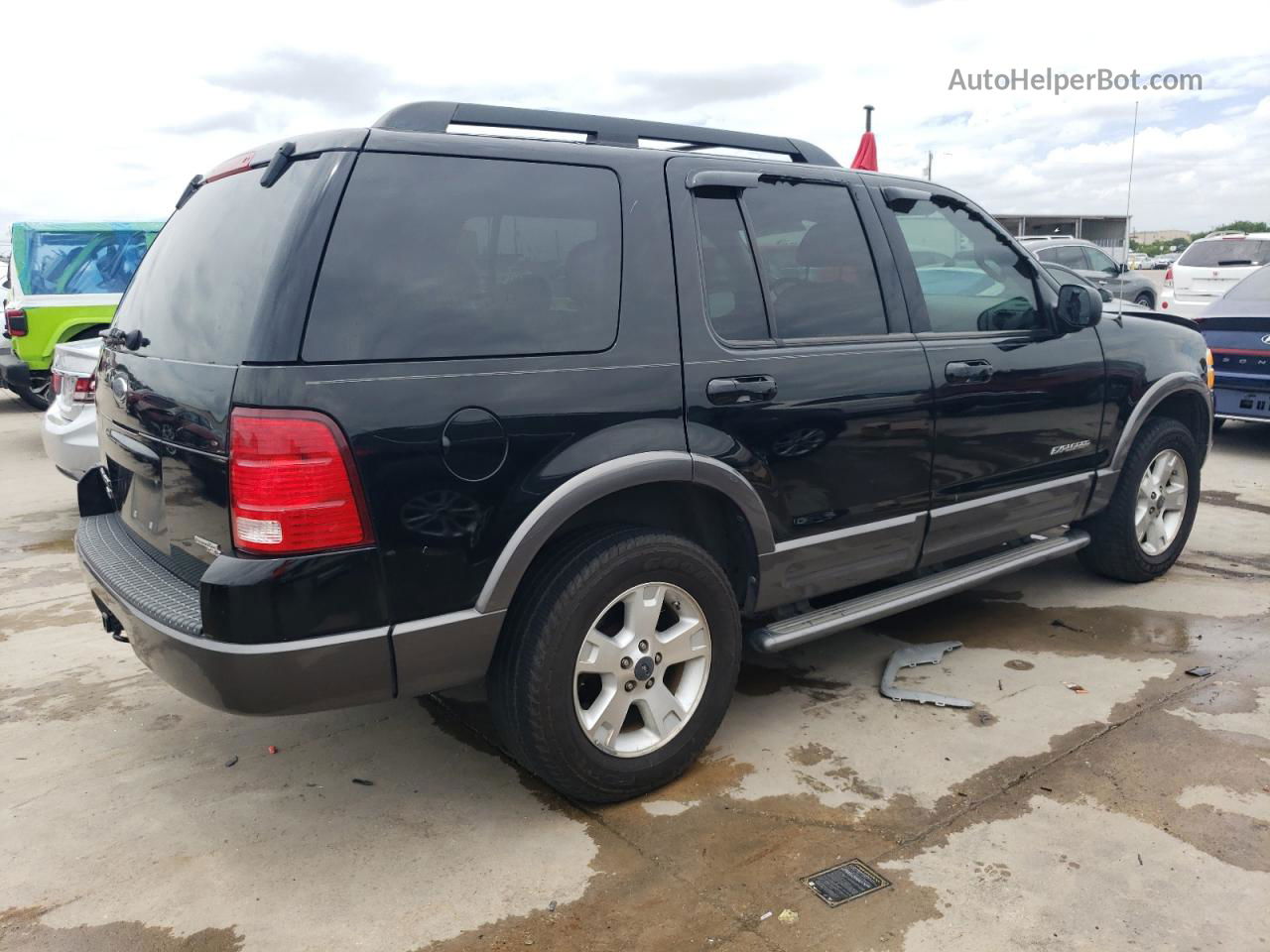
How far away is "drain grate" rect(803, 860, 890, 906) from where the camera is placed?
254 centimetres

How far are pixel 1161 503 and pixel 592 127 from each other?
3501mm

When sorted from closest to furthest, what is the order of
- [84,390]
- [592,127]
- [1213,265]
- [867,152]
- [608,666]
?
[608,666] → [592,127] → [84,390] → [867,152] → [1213,265]

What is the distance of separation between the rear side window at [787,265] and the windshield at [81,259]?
874 centimetres

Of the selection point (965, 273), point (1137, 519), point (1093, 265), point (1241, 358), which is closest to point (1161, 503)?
point (1137, 519)

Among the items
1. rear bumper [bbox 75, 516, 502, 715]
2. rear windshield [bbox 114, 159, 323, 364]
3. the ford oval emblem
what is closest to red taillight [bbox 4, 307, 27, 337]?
rear windshield [bbox 114, 159, 323, 364]

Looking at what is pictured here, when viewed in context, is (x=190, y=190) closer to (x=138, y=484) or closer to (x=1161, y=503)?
(x=138, y=484)

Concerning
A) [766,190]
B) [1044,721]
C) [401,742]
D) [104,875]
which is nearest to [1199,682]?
[1044,721]

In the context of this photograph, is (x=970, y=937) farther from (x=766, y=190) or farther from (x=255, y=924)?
(x=766, y=190)

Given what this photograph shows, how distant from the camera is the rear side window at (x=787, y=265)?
3.16m

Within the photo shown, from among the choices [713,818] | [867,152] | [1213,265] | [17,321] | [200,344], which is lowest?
[713,818]

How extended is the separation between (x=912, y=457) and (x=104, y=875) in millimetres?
2830

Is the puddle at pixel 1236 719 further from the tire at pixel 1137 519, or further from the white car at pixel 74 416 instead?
the white car at pixel 74 416

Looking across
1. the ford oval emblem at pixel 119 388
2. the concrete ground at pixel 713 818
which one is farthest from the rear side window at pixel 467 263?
the concrete ground at pixel 713 818

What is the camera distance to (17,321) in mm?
10031
